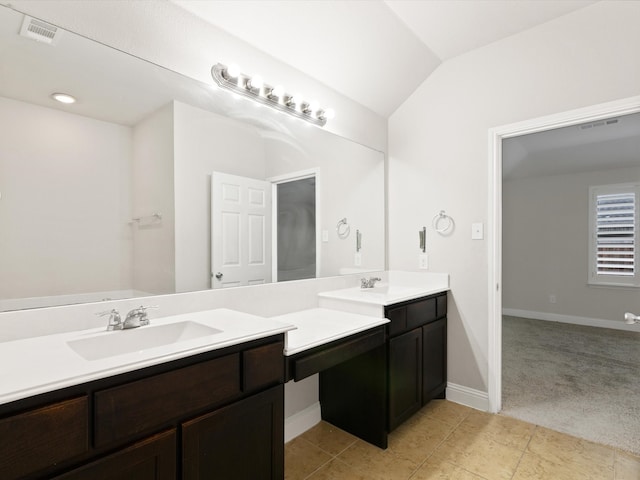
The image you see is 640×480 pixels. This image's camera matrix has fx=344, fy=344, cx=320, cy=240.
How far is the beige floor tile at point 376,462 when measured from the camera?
5.85ft

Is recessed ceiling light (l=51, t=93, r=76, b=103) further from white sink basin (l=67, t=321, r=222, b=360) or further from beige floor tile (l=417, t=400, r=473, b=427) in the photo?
beige floor tile (l=417, t=400, r=473, b=427)

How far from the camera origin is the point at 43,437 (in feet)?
2.69

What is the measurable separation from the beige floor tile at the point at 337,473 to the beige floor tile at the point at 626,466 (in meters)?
1.30

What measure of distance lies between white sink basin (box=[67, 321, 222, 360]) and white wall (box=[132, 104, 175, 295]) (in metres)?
0.24

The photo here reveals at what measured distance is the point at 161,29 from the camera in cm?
152

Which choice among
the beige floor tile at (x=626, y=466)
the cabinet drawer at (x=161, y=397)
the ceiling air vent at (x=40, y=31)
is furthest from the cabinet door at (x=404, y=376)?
the ceiling air vent at (x=40, y=31)

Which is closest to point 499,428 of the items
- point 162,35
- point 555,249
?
point 162,35

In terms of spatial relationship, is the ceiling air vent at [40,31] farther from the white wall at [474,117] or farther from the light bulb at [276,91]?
the white wall at [474,117]

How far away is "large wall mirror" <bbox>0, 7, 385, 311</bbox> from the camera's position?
1.23 m

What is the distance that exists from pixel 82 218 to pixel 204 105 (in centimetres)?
78

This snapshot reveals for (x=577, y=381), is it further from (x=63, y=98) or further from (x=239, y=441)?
(x=63, y=98)

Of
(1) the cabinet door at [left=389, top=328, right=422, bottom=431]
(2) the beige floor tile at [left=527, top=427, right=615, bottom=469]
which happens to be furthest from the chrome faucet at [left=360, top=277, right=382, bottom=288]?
(2) the beige floor tile at [left=527, top=427, right=615, bottom=469]

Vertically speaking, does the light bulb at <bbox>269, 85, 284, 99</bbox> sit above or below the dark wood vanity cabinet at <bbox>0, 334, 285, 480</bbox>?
above

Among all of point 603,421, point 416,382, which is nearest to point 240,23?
point 416,382
